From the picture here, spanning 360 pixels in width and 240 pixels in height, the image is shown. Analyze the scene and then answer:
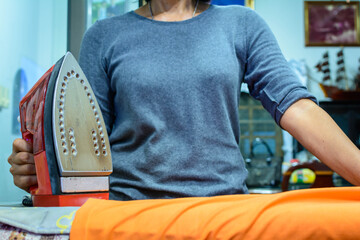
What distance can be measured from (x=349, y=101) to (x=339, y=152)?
9.27 ft

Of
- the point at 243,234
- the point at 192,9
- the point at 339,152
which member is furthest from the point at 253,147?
the point at 243,234

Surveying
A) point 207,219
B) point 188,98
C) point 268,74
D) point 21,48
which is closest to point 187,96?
point 188,98

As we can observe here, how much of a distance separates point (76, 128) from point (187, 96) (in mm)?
233

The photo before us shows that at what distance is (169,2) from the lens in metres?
0.77

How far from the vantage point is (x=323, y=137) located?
524 millimetres

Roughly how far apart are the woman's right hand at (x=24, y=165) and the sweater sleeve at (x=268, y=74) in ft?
1.26

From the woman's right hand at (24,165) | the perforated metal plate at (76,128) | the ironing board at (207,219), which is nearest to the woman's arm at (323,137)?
the ironing board at (207,219)

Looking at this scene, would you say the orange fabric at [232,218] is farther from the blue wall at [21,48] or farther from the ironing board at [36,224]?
the blue wall at [21,48]

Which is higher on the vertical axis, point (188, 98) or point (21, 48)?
point (21, 48)

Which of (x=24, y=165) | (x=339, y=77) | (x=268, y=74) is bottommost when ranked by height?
(x=339, y=77)

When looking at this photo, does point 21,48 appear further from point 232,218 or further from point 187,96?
point 232,218

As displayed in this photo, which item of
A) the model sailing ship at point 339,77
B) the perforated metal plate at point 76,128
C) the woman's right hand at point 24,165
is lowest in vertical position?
the model sailing ship at point 339,77

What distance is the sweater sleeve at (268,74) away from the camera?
1.94 feet

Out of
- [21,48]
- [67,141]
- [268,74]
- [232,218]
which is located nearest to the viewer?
[232,218]
